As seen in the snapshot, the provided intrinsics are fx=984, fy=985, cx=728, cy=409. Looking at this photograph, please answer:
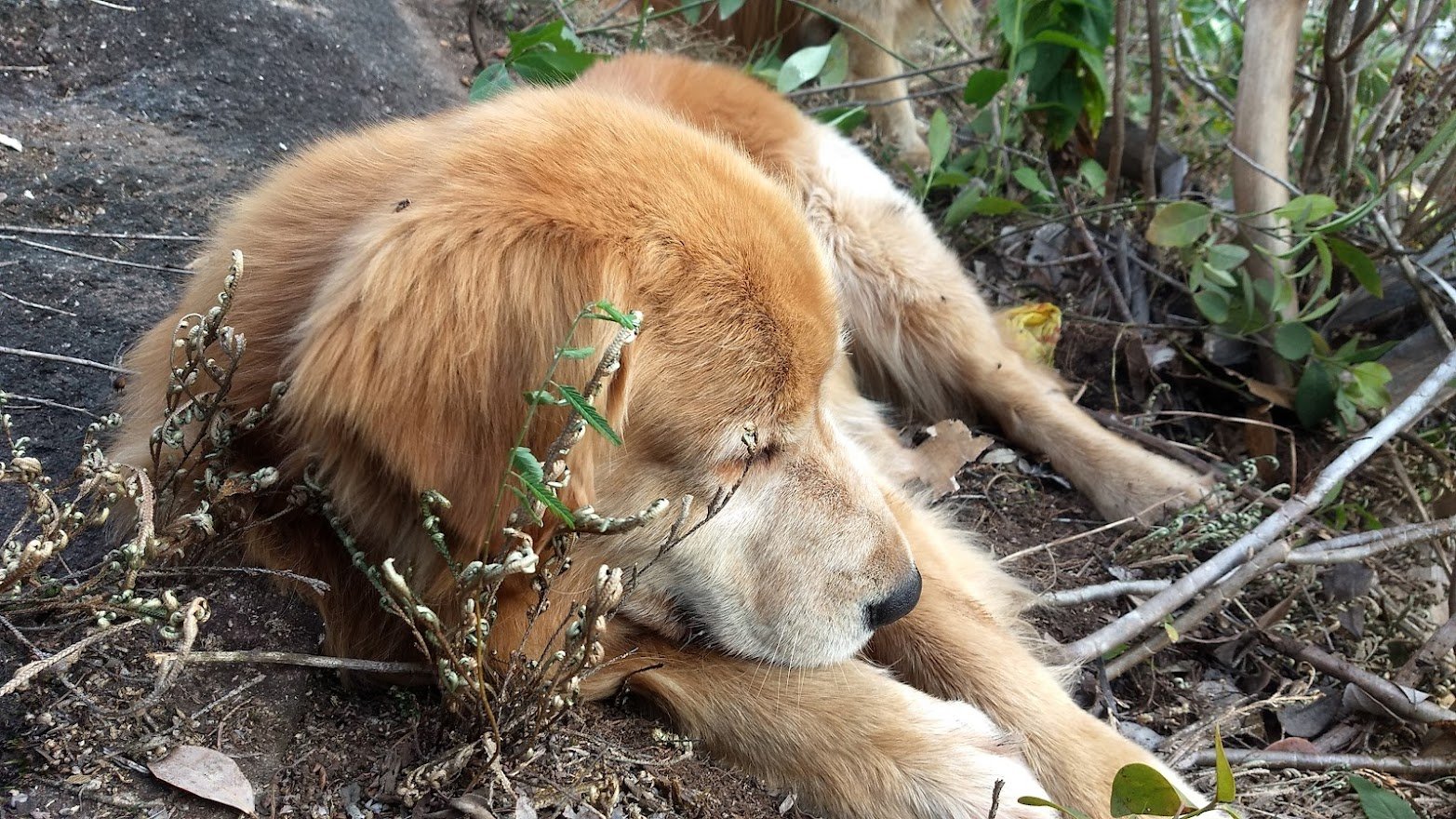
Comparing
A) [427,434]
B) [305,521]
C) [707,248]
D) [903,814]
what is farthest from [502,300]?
[903,814]

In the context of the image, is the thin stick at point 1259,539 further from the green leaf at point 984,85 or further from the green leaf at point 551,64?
the green leaf at point 551,64

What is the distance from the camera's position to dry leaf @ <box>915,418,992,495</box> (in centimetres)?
323

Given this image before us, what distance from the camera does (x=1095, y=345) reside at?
3.94 m

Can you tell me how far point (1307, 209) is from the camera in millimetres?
3047

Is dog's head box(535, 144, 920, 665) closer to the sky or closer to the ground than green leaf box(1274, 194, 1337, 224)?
closer to the ground

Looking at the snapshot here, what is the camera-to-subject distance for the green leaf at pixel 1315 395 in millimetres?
3268

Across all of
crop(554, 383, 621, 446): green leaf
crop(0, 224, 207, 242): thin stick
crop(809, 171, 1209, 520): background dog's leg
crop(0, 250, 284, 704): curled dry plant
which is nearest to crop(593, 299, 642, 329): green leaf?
crop(554, 383, 621, 446): green leaf

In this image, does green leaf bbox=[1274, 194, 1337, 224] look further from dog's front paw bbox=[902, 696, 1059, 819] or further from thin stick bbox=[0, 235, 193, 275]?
thin stick bbox=[0, 235, 193, 275]

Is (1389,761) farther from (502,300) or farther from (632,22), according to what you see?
(632,22)

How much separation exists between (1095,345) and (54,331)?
3.51 meters

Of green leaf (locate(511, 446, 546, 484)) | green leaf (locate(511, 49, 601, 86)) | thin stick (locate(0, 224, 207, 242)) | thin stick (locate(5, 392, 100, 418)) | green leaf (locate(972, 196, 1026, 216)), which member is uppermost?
green leaf (locate(511, 49, 601, 86))

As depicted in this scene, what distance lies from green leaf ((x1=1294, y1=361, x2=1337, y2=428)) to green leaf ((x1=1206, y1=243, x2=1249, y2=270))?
0.42 m

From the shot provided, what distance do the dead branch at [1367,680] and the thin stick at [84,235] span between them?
3.17 m

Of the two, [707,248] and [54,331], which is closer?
[707,248]
